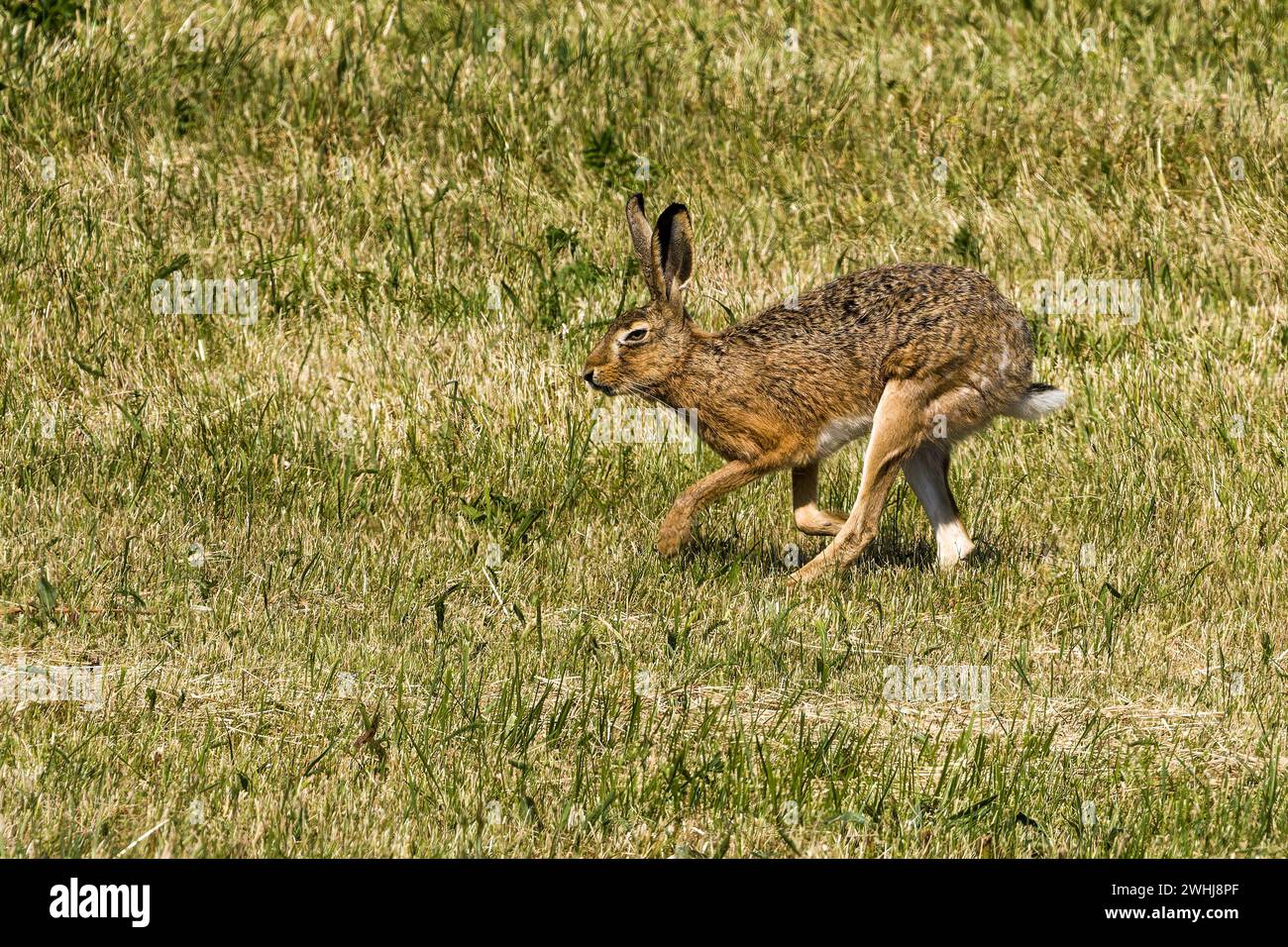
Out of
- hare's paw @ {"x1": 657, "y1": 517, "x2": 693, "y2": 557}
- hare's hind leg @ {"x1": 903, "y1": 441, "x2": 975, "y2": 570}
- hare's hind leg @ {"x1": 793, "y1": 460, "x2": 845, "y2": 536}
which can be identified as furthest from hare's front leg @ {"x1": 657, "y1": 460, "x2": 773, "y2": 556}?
hare's hind leg @ {"x1": 903, "y1": 441, "x2": 975, "y2": 570}

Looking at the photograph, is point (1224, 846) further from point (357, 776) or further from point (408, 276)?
point (408, 276)

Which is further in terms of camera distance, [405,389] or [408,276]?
[408,276]

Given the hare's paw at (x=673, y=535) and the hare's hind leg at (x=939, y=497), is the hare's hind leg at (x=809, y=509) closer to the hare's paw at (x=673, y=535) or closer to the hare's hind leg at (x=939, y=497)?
the hare's hind leg at (x=939, y=497)

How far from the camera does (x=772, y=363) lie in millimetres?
7707

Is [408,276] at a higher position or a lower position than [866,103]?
lower

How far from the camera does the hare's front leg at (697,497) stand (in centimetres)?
748

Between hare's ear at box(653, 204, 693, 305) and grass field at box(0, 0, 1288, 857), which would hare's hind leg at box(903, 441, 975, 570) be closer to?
grass field at box(0, 0, 1288, 857)

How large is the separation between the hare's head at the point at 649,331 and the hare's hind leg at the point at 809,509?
75cm

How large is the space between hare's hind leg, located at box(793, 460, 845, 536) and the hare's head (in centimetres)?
75

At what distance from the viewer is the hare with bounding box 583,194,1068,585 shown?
7500 millimetres
